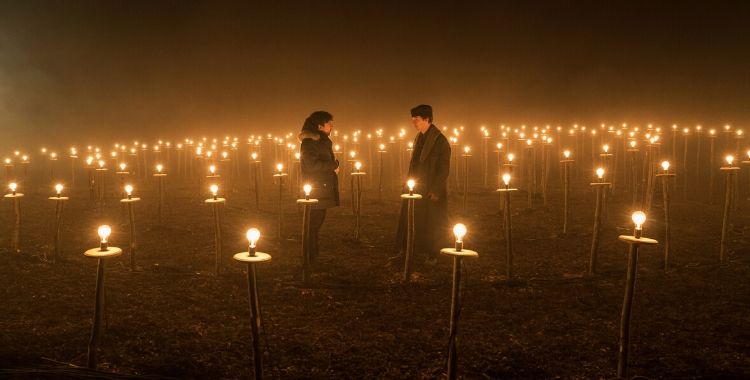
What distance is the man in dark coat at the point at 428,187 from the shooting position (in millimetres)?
7332

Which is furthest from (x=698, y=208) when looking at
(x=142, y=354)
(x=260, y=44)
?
(x=260, y=44)

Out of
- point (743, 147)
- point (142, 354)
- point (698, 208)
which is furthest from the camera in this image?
point (743, 147)

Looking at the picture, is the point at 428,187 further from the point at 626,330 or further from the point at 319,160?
the point at 626,330

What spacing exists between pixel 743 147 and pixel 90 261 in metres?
18.8

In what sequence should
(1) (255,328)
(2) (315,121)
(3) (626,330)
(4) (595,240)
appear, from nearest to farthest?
(1) (255,328)
(3) (626,330)
(4) (595,240)
(2) (315,121)

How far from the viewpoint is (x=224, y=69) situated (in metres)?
27.0

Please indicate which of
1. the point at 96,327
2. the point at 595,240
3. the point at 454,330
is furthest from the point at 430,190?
the point at 96,327

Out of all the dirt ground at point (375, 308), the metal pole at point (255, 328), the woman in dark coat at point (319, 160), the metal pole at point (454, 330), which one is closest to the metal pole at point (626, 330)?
the dirt ground at point (375, 308)

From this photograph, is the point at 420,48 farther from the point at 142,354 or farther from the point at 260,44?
the point at 142,354

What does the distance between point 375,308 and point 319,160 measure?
7.50 ft

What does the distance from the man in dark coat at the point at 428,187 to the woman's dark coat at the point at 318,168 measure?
3.46 feet

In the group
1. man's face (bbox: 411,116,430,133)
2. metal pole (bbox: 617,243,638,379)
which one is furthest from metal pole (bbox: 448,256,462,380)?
man's face (bbox: 411,116,430,133)

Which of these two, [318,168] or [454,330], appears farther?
[318,168]

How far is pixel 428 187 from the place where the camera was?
24.3 ft
